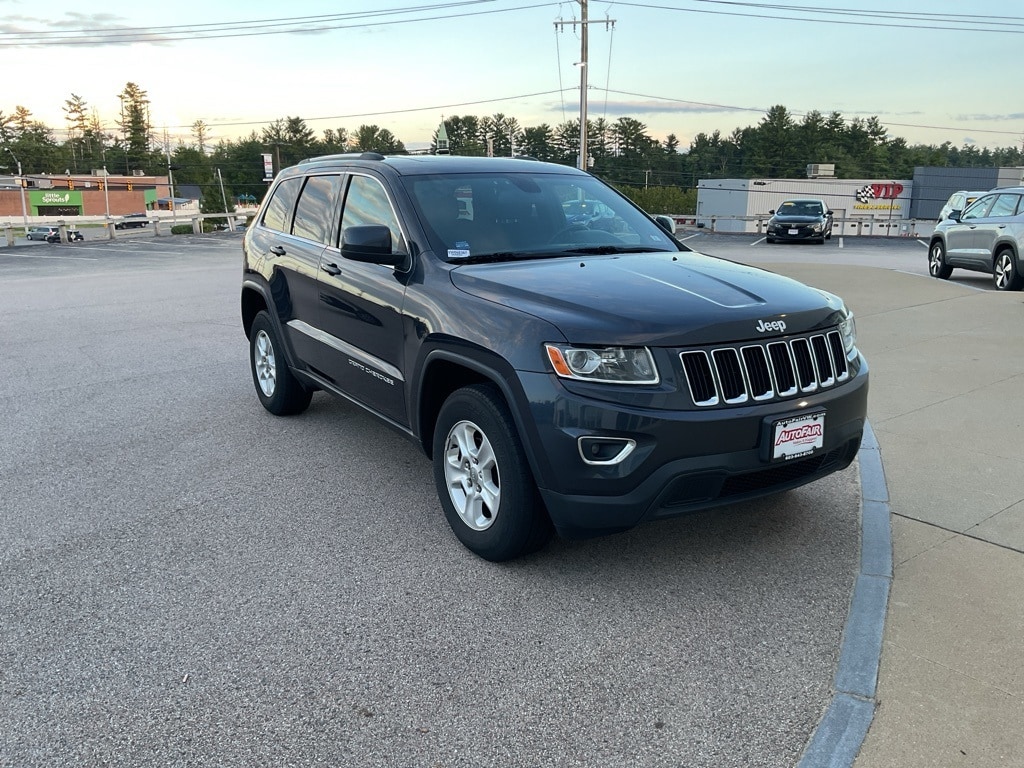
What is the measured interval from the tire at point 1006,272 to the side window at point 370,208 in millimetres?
12311

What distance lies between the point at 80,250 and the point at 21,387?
87.3 ft

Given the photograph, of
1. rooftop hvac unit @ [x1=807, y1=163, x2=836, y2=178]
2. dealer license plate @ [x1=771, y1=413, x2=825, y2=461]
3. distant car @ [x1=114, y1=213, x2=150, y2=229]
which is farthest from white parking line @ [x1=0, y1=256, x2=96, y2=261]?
rooftop hvac unit @ [x1=807, y1=163, x2=836, y2=178]

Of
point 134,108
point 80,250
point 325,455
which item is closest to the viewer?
point 325,455

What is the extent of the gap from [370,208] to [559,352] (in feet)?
6.65

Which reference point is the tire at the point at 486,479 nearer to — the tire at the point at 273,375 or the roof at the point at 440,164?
the roof at the point at 440,164

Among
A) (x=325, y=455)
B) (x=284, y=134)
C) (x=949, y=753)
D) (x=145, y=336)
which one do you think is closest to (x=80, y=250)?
(x=145, y=336)

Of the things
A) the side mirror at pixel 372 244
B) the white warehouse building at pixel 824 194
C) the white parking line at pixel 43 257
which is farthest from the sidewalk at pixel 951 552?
the white warehouse building at pixel 824 194

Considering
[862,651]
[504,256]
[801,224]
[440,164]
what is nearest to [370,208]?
[440,164]

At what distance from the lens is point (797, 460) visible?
12.1ft

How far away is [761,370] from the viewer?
361cm

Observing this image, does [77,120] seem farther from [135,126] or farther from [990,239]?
[990,239]

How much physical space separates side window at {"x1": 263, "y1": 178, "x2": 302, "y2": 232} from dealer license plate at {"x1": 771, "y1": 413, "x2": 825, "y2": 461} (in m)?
3.91

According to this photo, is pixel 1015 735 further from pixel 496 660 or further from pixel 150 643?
pixel 150 643

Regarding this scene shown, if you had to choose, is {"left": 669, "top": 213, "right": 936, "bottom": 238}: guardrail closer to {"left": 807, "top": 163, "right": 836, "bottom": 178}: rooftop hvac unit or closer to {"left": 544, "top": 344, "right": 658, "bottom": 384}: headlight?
{"left": 544, "top": 344, "right": 658, "bottom": 384}: headlight
